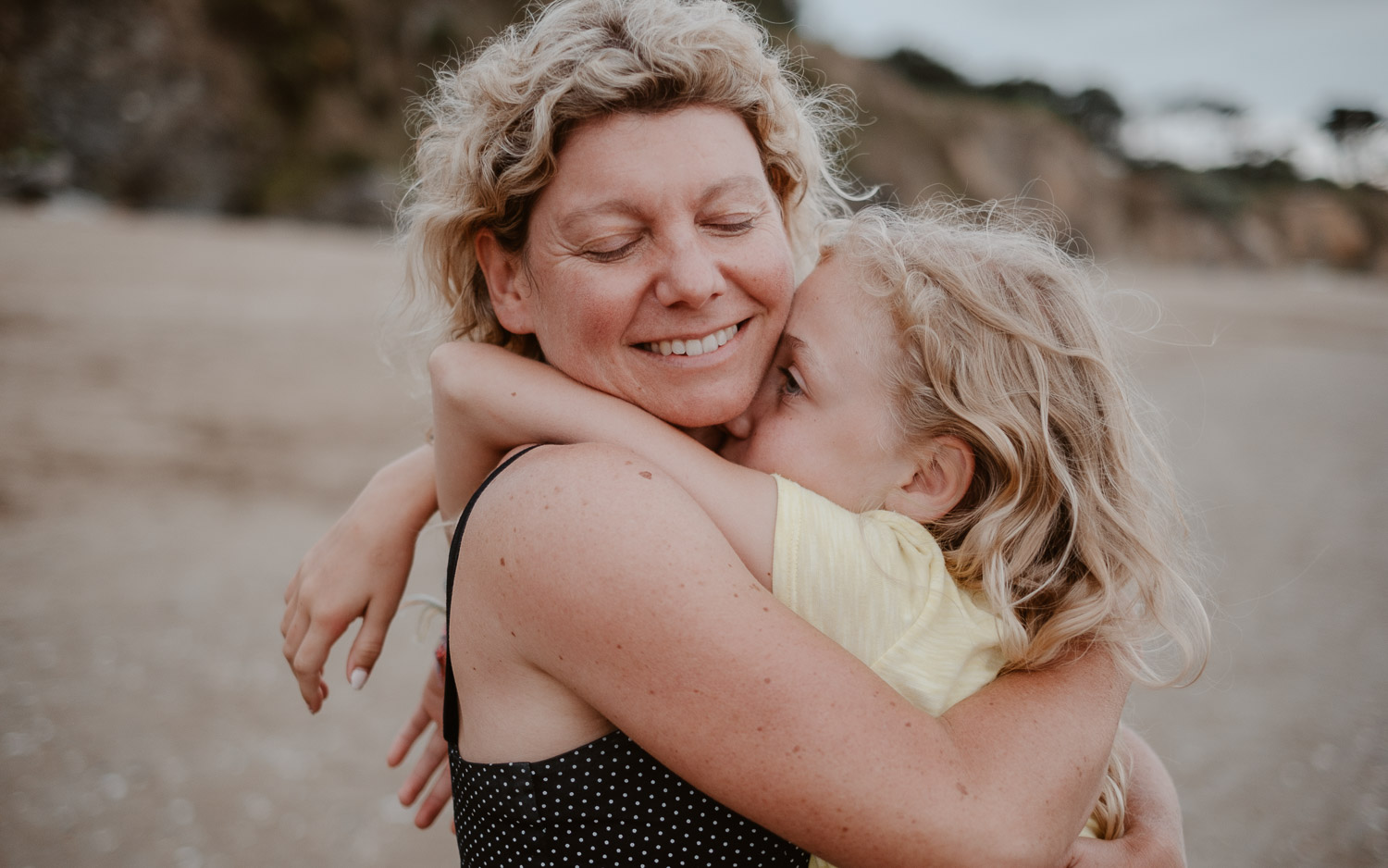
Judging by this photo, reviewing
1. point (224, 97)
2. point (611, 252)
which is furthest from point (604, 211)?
point (224, 97)

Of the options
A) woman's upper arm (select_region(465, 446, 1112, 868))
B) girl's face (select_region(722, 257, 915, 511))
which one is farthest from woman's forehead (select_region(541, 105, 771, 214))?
woman's upper arm (select_region(465, 446, 1112, 868))

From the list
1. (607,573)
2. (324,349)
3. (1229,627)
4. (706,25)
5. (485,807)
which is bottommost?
(324,349)

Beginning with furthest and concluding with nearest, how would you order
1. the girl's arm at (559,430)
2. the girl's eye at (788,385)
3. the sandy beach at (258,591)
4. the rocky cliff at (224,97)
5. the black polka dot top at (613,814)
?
the rocky cliff at (224,97) → the sandy beach at (258,591) → the girl's eye at (788,385) → the girl's arm at (559,430) → the black polka dot top at (613,814)

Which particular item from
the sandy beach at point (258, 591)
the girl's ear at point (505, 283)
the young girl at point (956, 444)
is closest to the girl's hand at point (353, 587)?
the young girl at point (956, 444)

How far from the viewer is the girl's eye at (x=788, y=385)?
2.09 meters

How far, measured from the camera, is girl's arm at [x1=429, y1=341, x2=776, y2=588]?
1.67 metres

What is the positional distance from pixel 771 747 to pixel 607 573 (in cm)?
36

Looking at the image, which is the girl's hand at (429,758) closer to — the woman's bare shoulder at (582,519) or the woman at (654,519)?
the woman at (654,519)

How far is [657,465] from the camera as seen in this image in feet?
5.71

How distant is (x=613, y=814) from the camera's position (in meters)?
1.57

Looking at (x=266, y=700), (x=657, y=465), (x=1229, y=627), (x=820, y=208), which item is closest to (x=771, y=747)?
(x=657, y=465)

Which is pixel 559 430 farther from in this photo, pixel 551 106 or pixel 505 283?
pixel 551 106

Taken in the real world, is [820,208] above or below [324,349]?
above

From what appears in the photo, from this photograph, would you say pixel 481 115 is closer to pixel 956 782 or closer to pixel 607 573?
pixel 607 573
